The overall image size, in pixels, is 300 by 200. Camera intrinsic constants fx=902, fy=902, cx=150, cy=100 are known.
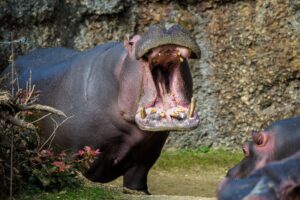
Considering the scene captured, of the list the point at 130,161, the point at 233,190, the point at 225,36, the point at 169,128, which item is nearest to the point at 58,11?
the point at 225,36

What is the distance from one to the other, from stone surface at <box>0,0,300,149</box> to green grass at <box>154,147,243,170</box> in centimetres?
11

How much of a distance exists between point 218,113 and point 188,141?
0.39 metres

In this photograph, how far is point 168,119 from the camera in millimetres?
5586

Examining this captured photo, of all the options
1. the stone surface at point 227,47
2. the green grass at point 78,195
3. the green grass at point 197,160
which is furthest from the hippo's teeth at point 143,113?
the stone surface at point 227,47

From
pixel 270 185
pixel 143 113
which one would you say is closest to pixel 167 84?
pixel 143 113

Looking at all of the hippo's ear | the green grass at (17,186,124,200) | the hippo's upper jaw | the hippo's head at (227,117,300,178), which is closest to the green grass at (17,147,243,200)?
the hippo's ear

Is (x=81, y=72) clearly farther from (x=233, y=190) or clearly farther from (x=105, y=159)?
(x=233, y=190)

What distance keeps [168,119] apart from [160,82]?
329mm

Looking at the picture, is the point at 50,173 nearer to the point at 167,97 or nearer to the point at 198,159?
the point at 167,97

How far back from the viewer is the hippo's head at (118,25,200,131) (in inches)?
217

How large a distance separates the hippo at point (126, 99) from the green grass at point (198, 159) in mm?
1606

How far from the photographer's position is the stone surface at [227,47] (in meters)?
8.59

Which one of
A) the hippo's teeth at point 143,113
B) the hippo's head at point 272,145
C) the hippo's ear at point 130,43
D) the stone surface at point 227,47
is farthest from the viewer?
the stone surface at point 227,47

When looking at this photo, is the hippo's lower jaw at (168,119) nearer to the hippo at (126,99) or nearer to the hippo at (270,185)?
the hippo at (126,99)
